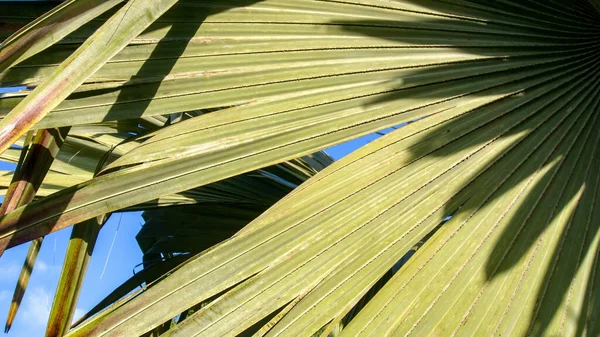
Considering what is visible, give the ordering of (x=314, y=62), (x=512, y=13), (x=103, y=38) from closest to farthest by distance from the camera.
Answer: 1. (x=103, y=38)
2. (x=314, y=62)
3. (x=512, y=13)

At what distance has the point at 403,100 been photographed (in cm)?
112

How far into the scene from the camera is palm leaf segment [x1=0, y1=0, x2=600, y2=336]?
0.89m

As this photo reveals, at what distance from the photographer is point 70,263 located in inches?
37.6

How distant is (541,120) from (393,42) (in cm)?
36

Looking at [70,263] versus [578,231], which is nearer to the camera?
[70,263]

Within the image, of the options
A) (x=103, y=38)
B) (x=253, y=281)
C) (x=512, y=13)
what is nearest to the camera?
(x=103, y=38)

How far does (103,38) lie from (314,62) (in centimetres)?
40

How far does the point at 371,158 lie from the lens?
1.05m

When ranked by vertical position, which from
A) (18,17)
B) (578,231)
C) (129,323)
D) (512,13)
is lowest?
(578,231)

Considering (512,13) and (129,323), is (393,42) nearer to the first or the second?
(512,13)

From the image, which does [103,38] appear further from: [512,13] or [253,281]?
[512,13]

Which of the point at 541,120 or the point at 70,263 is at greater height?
the point at 70,263

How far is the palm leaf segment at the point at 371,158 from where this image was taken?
894 mm

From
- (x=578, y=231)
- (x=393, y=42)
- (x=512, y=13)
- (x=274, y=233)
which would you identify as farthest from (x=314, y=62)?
(x=578, y=231)
